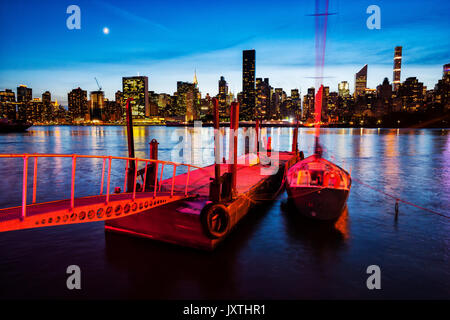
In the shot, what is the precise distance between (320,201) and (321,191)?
1.82 feet

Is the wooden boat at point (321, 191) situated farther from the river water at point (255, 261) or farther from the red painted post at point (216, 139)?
the red painted post at point (216, 139)

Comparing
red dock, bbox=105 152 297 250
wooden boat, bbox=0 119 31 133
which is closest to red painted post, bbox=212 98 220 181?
red dock, bbox=105 152 297 250

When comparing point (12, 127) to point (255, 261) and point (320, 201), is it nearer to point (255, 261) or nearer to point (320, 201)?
point (320, 201)

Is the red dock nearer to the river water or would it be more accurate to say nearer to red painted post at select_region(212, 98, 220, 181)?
the river water

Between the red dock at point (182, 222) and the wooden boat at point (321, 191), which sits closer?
the red dock at point (182, 222)

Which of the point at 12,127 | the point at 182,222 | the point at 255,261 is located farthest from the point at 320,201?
the point at 12,127

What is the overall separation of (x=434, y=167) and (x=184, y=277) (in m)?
40.7

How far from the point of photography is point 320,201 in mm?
14352

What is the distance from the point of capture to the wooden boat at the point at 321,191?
14172mm

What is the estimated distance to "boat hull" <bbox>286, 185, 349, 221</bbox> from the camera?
14133 millimetres

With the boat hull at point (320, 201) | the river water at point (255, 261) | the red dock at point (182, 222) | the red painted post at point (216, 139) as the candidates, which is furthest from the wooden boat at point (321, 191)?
the red painted post at point (216, 139)
